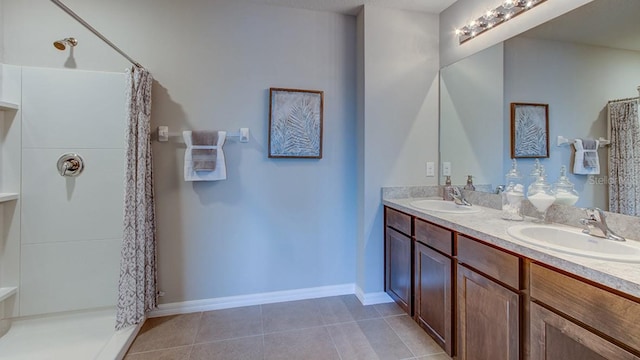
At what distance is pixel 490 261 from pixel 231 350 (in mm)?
1605

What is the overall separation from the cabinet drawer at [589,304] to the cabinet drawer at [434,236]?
0.51 metres

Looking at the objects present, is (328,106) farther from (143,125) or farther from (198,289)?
(198,289)

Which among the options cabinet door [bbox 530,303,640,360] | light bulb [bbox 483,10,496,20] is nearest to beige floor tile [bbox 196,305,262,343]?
cabinet door [bbox 530,303,640,360]

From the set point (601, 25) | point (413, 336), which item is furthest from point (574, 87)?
point (413, 336)

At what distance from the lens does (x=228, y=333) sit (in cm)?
202

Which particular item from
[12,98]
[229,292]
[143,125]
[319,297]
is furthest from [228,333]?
[12,98]

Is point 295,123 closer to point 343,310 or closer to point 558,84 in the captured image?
point 343,310

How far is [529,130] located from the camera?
1.80m

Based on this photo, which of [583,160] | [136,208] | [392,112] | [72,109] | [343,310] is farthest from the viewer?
[392,112]

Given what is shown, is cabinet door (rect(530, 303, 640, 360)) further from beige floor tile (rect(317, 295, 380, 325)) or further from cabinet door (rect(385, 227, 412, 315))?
beige floor tile (rect(317, 295, 380, 325))

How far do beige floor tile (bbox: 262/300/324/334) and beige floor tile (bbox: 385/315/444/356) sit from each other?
0.55m

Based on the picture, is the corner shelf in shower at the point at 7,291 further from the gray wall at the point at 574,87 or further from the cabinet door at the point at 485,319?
the gray wall at the point at 574,87

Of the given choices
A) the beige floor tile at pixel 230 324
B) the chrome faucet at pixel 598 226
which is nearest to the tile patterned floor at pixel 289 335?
the beige floor tile at pixel 230 324

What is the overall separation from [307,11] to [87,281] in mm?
2699
